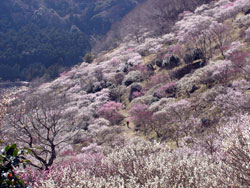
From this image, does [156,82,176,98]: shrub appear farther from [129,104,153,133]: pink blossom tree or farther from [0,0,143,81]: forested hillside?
[0,0,143,81]: forested hillside

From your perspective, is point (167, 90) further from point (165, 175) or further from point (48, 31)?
point (48, 31)

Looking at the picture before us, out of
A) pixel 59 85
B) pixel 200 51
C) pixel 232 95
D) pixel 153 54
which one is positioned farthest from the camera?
pixel 59 85

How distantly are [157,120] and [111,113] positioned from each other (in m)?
9.95

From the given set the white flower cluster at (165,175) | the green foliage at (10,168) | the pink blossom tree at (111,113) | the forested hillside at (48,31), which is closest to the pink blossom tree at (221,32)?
the pink blossom tree at (111,113)

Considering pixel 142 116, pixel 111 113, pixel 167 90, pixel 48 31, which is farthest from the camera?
pixel 48 31

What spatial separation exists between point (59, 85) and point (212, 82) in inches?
1614

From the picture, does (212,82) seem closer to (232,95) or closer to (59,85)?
(232,95)

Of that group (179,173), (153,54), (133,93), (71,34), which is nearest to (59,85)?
(153,54)

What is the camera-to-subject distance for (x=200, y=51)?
31.9 m

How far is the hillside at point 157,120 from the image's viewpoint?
7.37 m

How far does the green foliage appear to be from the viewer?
3.45 meters

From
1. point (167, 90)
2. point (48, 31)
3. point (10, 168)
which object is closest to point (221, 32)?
point (167, 90)

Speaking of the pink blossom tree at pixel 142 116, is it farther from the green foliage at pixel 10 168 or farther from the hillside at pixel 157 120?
the green foliage at pixel 10 168

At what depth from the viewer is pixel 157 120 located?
902 inches
